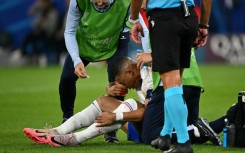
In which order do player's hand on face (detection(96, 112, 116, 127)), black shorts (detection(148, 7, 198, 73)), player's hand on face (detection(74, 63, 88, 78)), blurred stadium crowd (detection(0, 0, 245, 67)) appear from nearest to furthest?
1. black shorts (detection(148, 7, 198, 73))
2. player's hand on face (detection(96, 112, 116, 127))
3. player's hand on face (detection(74, 63, 88, 78))
4. blurred stadium crowd (detection(0, 0, 245, 67))

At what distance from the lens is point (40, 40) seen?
949 inches

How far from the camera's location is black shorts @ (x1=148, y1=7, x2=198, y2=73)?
6746 millimetres

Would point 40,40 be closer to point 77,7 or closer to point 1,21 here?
point 1,21

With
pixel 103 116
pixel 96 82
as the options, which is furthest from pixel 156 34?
pixel 96 82

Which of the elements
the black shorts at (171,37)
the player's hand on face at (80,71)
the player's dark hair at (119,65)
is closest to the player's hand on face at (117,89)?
the player's dark hair at (119,65)

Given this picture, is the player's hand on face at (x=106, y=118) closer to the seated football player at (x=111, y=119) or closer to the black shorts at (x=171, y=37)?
the seated football player at (x=111, y=119)

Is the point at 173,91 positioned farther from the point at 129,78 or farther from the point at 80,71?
the point at 80,71

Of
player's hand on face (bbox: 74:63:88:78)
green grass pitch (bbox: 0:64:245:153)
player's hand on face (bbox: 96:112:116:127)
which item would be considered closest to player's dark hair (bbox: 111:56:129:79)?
player's hand on face (bbox: 74:63:88:78)

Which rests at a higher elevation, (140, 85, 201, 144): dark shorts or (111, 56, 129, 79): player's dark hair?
(111, 56, 129, 79): player's dark hair

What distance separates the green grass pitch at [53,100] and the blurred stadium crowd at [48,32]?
111 cm

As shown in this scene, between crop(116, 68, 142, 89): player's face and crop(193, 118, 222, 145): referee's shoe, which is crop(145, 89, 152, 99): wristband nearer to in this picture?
crop(116, 68, 142, 89): player's face

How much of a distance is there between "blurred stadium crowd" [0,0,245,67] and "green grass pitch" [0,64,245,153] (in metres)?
1.11

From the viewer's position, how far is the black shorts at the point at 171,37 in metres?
6.75

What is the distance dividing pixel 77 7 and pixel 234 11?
15900mm
